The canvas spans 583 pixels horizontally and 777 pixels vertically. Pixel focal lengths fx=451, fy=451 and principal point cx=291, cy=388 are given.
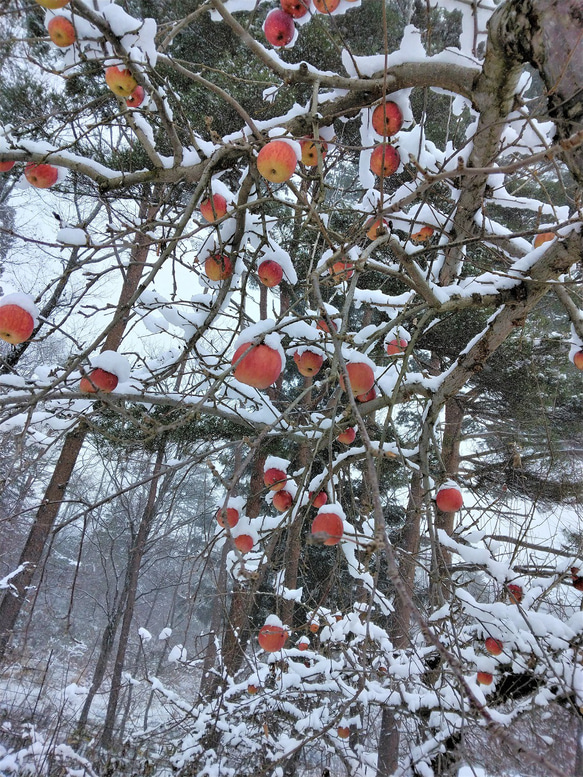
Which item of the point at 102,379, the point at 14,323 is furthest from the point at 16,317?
the point at 102,379

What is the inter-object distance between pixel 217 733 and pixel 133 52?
17.4 feet

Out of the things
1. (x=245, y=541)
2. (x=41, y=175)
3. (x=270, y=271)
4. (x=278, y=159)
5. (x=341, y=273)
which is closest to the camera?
(x=278, y=159)

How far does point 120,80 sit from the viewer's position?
1781 millimetres

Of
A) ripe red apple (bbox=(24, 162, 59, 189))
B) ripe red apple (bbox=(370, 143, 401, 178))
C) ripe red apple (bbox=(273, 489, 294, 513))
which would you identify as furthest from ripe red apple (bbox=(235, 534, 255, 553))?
ripe red apple (bbox=(24, 162, 59, 189))

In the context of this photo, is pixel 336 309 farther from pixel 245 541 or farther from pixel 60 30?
pixel 60 30

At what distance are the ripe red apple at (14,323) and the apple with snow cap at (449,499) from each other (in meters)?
2.02

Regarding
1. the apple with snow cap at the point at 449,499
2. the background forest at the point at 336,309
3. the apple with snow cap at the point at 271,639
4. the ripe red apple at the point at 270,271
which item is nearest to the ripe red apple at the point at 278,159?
the background forest at the point at 336,309

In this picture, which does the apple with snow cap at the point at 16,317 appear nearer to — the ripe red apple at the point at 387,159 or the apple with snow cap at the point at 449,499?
the ripe red apple at the point at 387,159

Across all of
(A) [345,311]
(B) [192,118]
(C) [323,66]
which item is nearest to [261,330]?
(A) [345,311]

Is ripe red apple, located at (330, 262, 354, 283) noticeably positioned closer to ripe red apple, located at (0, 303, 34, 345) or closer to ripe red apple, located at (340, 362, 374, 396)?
ripe red apple, located at (340, 362, 374, 396)

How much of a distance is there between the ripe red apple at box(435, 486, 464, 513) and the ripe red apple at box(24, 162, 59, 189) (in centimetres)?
242

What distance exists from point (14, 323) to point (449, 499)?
6.91 feet

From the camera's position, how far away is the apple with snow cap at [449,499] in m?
2.28

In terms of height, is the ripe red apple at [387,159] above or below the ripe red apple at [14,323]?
above
